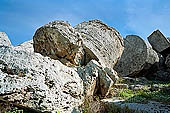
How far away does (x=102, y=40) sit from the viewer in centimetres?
940

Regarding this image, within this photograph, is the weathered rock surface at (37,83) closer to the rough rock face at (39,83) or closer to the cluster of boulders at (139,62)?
the rough rock face at (39,83)

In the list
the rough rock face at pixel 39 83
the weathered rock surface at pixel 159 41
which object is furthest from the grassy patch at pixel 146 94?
the weathered rock surface at pixel 159 41

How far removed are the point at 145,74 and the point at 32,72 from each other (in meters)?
11.9

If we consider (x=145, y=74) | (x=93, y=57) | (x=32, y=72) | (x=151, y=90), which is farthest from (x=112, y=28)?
(x=32, y=72)

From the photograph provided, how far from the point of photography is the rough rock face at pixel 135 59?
13.7 meters

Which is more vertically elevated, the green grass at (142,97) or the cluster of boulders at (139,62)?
the cluster of boulders at (139,62)

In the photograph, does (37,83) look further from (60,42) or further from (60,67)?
(60,42)

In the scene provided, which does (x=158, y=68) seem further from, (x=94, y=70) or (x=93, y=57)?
(x=94, y=70)

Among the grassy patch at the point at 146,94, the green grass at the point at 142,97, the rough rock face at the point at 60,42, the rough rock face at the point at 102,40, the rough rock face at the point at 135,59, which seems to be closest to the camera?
the green grass at the point at 142,97

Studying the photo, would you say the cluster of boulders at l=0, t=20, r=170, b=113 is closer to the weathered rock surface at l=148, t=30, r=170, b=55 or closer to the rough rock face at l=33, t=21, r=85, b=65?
the rough rock face at l=33, t=21, r=85, b=65

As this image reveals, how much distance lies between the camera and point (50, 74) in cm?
453

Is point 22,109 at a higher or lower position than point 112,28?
lower

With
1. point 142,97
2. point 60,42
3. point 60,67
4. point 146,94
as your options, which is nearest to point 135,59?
point 146,94

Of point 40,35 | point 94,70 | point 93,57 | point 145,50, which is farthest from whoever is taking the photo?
point 145,50
